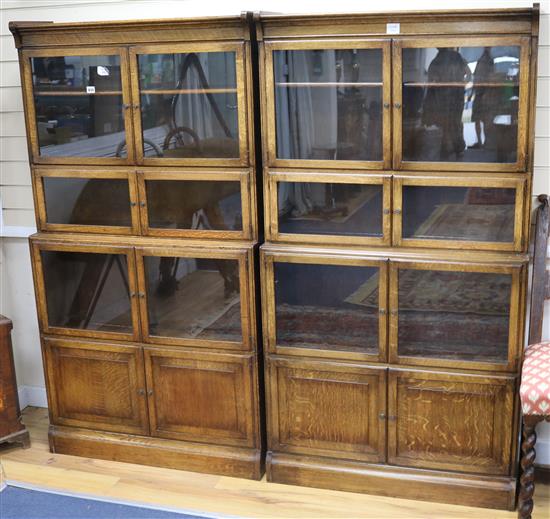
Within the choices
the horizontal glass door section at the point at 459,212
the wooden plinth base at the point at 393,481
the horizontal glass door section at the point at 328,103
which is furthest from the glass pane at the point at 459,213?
the wooden plinth base at the point at 393,481

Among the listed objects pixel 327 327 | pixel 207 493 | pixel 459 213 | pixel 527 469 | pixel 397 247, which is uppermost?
pixel 459 213

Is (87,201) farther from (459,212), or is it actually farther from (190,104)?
(459,212)

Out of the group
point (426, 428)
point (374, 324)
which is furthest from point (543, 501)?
point (374, 324)

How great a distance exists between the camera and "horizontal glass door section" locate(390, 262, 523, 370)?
298cm

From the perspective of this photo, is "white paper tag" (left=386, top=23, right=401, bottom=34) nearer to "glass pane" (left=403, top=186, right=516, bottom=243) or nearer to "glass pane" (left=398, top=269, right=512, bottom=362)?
"glass pane" (left=403, top=186, right=516, bottom=243)

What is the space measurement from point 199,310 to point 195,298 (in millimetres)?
57

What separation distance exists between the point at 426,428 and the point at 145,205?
1501mm

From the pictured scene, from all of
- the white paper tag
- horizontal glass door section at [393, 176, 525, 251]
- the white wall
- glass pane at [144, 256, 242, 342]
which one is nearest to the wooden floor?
the white wall

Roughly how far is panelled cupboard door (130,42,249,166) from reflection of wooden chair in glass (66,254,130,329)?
19.5 inches

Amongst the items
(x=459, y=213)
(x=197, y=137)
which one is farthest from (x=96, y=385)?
(x=459, y=213)

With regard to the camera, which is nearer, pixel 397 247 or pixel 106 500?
pixel 397 247

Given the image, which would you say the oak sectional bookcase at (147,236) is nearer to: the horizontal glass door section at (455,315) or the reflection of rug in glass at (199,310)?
the reflection of rug in glass at (199,310)

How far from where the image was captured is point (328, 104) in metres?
3.03

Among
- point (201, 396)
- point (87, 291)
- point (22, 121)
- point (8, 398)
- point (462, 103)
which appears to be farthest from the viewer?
point (22, 121)
